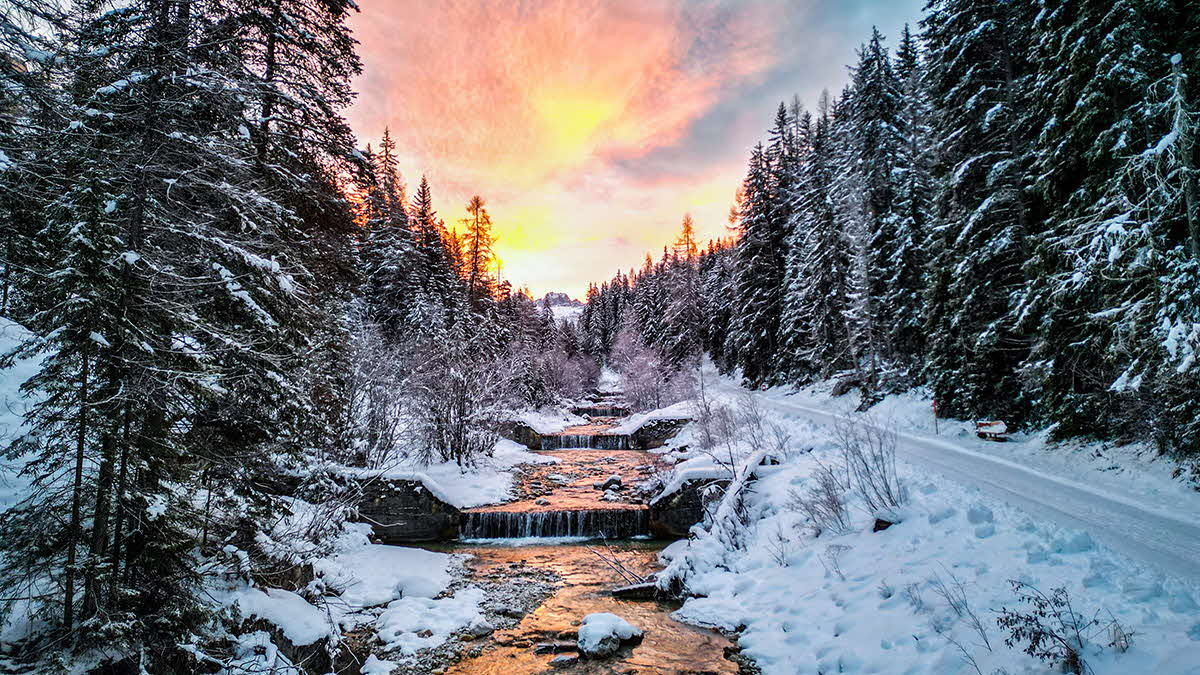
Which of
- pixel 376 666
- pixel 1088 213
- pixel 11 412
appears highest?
pixel 1088 213

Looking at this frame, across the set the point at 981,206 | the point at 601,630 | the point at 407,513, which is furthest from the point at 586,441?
the point at 981,206

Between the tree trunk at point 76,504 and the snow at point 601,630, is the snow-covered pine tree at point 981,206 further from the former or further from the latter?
the tree trunk at point 76,504

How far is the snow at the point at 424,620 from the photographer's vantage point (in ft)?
27.0

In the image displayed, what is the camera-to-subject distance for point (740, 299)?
38.2 m

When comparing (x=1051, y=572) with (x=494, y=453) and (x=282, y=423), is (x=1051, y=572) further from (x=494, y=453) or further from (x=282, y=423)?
(x=494, y=453)

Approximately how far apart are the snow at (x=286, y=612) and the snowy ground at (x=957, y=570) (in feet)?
19.5

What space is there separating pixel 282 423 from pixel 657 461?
16.5 meters

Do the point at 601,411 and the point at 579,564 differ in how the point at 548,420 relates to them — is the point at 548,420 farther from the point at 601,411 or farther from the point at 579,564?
the point at 579,564

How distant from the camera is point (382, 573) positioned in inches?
426

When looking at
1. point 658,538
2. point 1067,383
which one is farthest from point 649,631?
point 1067,383

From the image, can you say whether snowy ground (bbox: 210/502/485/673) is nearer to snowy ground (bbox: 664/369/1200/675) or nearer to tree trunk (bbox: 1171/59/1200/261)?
snowy ground (bbox: 664/369/1200/675)

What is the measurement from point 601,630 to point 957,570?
5229 millimetres

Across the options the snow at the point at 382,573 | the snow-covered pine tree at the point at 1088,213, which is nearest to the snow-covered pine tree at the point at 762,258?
the snow-covered pine tree at the point at 1088,213

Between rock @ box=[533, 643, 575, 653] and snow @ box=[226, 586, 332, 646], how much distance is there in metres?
3.26
